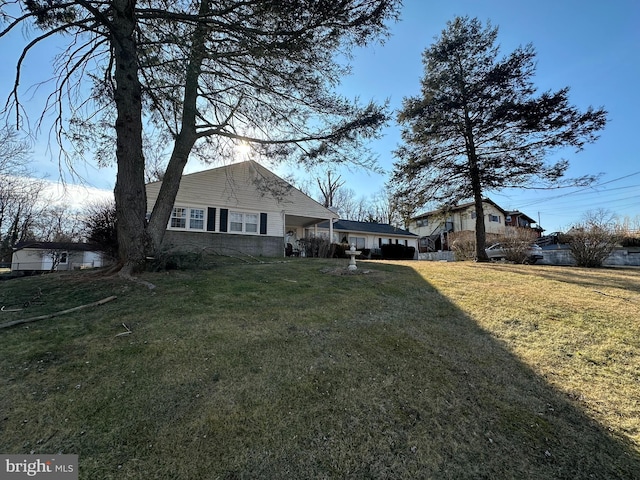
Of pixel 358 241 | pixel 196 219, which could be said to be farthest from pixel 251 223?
pixel 358 241

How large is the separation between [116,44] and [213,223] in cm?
897

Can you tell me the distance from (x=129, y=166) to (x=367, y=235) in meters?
22.3

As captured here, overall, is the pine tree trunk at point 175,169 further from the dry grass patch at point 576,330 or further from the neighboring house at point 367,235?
the neighboring house at point 367,235

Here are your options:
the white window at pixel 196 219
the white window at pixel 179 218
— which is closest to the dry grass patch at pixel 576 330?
the white window at pixel 196 219

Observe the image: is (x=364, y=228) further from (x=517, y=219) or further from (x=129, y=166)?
(x=517, y=219)

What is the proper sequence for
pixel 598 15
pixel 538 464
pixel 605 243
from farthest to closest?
pixel 605 243 < pixel 598 15 < pixel 538 464

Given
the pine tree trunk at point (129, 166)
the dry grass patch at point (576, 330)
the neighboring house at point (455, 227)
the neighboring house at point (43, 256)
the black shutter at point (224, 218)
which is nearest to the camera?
the dry grass patch at point (576, 330)

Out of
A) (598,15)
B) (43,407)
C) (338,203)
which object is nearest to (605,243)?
(598,15)

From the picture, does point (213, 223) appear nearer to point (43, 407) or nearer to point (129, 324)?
point (129, 324)

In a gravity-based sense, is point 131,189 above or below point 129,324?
above

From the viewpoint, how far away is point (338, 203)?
3806 centimetres

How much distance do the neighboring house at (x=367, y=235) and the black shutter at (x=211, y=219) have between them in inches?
402

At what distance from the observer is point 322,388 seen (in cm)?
280

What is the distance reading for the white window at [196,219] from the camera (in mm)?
13961
